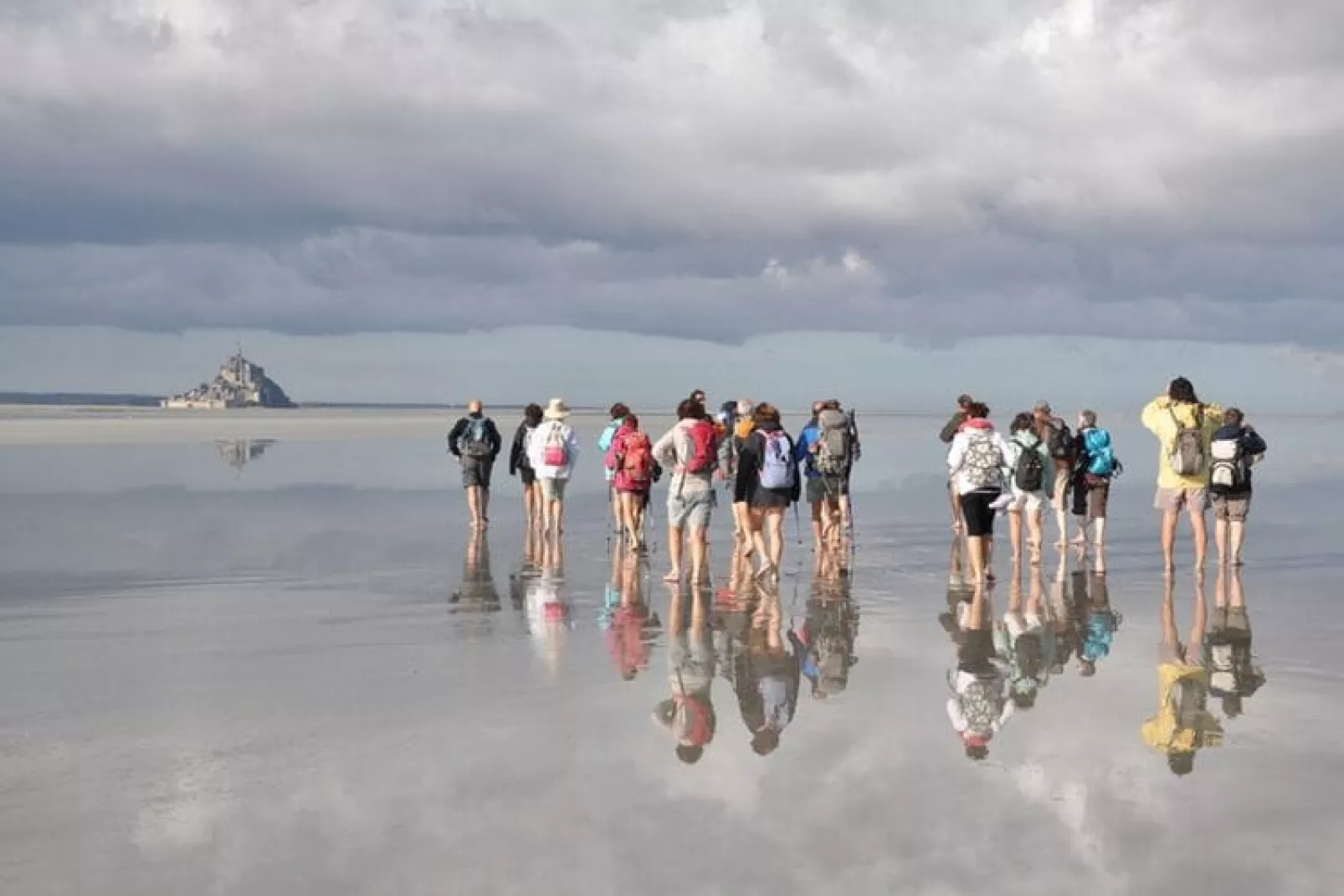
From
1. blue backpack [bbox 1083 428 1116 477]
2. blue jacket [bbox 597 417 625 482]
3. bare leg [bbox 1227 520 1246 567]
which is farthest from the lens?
blue backpack [bbox 1083 428 1116 477]

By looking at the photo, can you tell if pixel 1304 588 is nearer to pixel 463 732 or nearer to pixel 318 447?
pixel 463 732

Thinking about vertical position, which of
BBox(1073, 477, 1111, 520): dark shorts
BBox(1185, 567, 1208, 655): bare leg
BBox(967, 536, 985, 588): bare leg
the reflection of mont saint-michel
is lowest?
the reflection of mont saint-michel

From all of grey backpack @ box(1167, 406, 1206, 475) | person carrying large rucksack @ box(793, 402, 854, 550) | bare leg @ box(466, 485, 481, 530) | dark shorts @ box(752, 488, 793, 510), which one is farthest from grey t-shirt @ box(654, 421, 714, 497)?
bare leg @ box(466, 485, 481, 530)

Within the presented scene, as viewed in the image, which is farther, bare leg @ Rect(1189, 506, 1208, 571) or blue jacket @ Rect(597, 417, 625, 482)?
blue jacket @ Rect(597, 417, 625, 482)

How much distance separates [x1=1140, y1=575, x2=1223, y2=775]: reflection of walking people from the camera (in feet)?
27.6

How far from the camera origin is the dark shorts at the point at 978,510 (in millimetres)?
16281

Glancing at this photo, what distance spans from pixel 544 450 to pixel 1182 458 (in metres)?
8.96

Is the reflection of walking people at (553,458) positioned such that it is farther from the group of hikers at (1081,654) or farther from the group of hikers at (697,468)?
the group of hikers at (1081,654)

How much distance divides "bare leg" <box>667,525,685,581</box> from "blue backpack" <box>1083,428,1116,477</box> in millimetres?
6557

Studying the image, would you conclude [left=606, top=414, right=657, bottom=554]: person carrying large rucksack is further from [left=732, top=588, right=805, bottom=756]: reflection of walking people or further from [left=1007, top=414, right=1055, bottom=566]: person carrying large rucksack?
[left=732, top=588, right=805, bottom=756]: reflection of walking people

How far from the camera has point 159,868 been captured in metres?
6.28

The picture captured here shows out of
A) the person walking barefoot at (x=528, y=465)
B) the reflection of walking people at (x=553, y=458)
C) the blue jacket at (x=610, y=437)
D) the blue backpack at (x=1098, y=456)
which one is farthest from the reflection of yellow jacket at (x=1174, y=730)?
the person walking barefoot at (x=528, y=465)

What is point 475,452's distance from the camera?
23.2 metres

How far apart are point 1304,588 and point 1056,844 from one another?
10.8 meters
